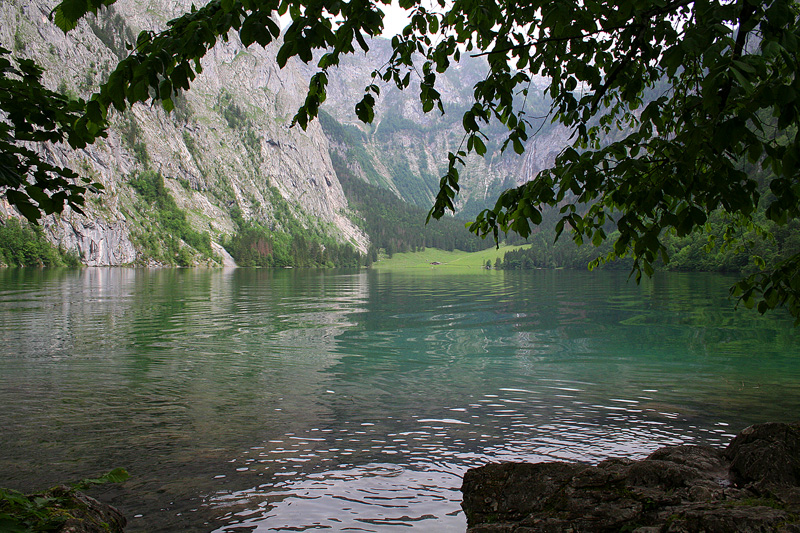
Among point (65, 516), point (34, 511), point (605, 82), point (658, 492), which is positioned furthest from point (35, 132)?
point (658, 492)

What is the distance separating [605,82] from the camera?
5047 millimetres

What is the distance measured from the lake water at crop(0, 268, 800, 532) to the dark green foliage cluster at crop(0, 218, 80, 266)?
141 meters

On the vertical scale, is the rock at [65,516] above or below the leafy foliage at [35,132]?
below

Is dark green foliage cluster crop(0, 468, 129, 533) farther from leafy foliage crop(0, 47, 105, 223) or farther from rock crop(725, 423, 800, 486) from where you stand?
rock crop(725, 423, 800, 486)

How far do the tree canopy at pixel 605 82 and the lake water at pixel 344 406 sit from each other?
446cm

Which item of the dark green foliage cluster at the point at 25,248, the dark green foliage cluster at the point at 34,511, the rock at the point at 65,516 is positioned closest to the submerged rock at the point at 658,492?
the rock at the point at 65,516

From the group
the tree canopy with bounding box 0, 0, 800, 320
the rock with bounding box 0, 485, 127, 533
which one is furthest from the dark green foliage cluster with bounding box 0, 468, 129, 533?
the tree canopy with bounding box 0, 0, 800, 320

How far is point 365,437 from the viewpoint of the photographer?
10297 mm

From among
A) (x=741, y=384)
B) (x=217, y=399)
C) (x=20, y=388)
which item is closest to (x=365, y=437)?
(x=217, y=399)

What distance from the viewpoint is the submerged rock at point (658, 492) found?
422 centimetres

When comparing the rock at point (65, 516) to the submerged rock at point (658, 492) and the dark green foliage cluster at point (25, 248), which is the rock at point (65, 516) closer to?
the submerged rock at point (658, 492)

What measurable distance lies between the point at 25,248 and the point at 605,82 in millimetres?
178903

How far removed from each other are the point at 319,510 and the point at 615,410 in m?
8.90

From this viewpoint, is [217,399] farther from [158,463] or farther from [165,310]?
[165,310]
